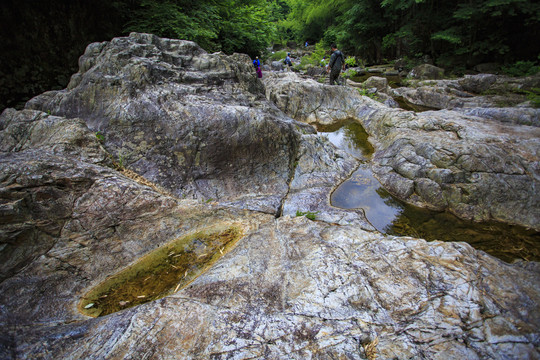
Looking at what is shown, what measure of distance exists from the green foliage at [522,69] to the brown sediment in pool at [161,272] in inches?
856

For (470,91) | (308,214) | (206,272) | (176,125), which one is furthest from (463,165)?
(470,91)

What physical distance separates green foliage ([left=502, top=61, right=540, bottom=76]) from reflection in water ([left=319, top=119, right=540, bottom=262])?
16983 millimetres

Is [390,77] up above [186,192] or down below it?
above

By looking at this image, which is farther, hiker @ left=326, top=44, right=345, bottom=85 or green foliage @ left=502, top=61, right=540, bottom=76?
green foliage @ left=502, top=61, right=540, bottom=76

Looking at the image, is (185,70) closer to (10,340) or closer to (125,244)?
(125,244)

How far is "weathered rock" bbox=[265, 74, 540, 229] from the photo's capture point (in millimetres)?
5605

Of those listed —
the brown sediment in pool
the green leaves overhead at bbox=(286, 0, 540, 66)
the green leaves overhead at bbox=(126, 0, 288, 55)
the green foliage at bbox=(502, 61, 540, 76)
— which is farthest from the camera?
the green leaves overhead at bbox=(286, 0, 540, 66)

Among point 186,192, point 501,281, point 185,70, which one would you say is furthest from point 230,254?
point 185,70

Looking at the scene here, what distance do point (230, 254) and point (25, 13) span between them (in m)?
9.73

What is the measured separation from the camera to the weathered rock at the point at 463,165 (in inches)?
221

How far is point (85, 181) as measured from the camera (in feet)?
12.8

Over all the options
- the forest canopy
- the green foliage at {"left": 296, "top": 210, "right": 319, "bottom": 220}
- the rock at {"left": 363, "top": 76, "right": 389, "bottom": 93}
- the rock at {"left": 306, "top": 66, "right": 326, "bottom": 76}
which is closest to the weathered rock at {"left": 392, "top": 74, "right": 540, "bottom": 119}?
the rock at {"left": 363, "top": 76, "right": 389, "bottom": 93}

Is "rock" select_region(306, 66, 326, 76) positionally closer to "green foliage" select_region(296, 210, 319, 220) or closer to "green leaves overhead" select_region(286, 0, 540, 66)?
"green leaves overhead" select_region(286, 0, 540, 66)

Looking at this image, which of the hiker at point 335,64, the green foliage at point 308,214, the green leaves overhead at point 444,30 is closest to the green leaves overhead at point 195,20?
the hiker at point 335,64
